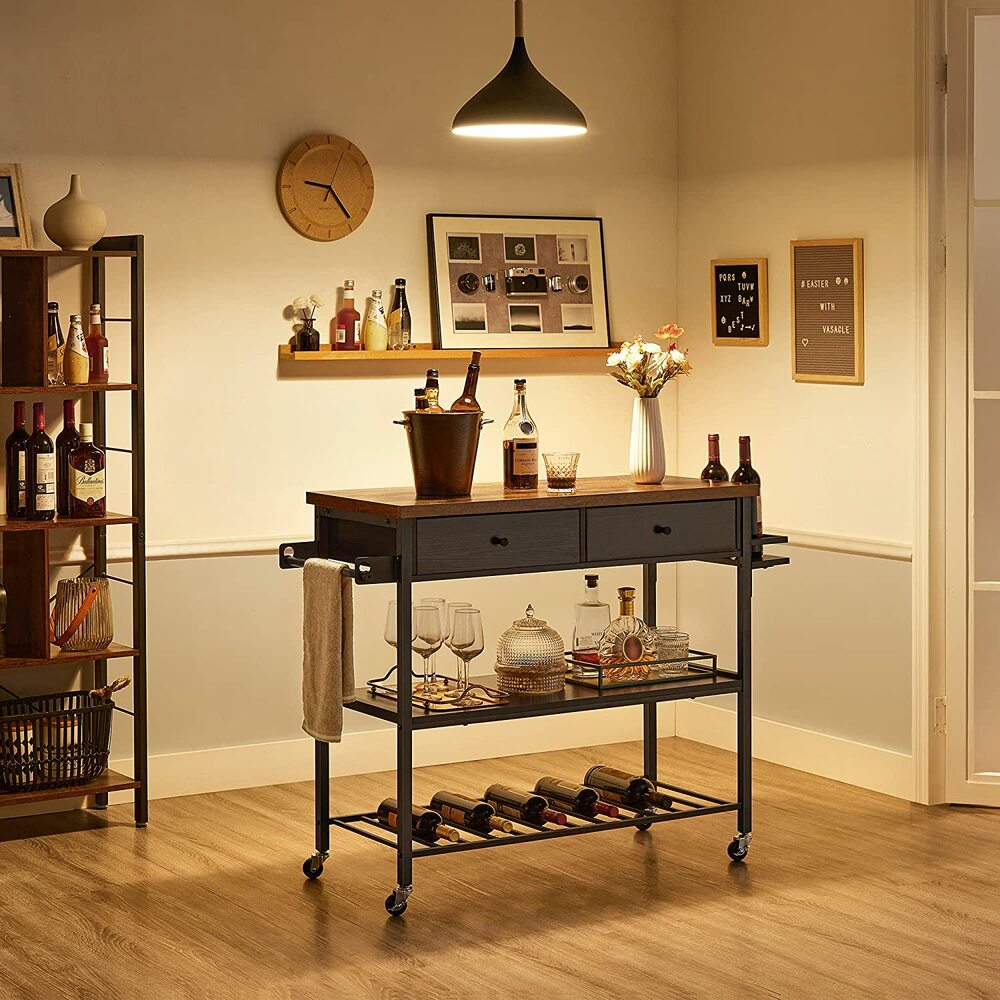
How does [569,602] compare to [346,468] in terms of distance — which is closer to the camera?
[346,468]

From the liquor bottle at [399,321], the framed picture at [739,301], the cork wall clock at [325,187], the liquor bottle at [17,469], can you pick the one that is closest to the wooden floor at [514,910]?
the liquor bottle at [17,469]

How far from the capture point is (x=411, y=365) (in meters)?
5.51

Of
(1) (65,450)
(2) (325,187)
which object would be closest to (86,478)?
(1) (65,450)

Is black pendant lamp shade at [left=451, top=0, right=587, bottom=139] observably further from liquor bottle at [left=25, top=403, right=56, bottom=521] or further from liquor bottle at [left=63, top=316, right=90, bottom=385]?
liquor bottle at [left=25, top=403, right=56, bottom=521]

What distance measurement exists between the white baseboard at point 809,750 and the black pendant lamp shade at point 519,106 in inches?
93.2

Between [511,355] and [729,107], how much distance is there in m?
1.22

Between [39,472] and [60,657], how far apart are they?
A: 55 cm

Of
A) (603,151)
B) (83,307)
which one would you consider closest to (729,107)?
(603,151)

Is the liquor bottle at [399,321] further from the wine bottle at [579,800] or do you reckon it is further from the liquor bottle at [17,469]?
the wine bottle at [579,800]

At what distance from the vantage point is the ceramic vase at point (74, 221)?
457 cm

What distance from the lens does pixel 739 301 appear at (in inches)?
225

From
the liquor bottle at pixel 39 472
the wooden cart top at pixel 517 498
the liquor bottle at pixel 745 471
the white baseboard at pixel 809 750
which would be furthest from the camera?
the white baseboard at pixel 809 750

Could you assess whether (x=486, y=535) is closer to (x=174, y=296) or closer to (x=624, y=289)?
(x=174, y=296)

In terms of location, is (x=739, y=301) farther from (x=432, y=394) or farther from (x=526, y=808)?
(x=526, y=808)
